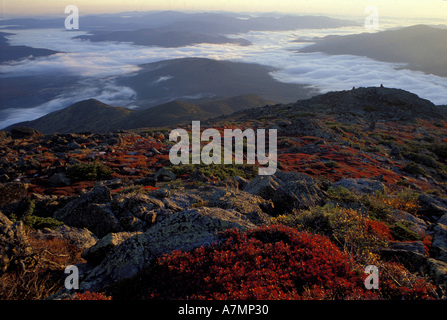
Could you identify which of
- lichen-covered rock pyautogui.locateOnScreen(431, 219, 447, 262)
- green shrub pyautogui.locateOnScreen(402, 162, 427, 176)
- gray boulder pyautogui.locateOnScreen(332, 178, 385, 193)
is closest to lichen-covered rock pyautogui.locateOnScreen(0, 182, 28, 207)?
lichen-covered rock pyautogui.locateOnScreen(431, 219, 447, 262)

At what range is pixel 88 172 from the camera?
12.8 meters

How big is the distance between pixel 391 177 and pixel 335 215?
1227 centimetres

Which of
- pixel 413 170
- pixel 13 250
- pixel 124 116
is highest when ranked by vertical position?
pixel 13 250

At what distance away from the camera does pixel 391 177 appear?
53.6ft

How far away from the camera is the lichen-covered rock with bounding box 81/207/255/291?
14.0 feet

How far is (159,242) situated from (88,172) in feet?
31.7

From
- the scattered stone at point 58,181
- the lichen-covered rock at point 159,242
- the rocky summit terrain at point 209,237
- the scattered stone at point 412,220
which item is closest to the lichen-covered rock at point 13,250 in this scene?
the rocky summit terrain at point 209,237

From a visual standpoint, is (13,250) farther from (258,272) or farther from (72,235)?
(258,272)

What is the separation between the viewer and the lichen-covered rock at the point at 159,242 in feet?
14.0

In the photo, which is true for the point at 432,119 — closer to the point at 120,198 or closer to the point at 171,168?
the point at 171,168

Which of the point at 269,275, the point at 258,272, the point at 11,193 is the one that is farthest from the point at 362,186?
the point at 11,193

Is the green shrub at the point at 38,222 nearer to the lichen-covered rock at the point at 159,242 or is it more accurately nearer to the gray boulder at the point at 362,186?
the lichen-covered rock at the point at 159,242

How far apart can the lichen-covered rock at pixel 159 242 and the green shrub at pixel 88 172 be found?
8713 mm

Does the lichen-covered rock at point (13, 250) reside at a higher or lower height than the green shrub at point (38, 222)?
higher
